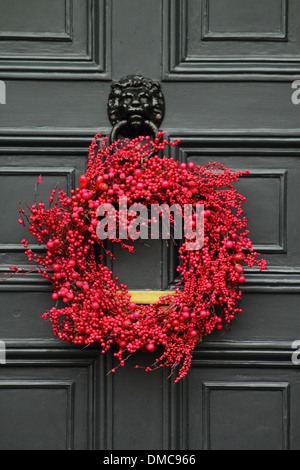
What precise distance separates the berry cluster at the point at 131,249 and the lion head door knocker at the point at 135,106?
0.06 m

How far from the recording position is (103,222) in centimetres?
99

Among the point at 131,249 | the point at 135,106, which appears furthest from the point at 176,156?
the point at 131,249

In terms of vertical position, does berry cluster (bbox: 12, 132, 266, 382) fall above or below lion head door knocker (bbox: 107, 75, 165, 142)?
below

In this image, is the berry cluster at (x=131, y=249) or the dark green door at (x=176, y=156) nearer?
the berry cluster at (x=131, y=249)

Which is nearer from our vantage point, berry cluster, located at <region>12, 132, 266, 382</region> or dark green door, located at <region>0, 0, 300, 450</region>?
berry cluster, located at <region>12, 132, 266, 382</region>

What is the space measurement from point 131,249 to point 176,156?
26 centimetres

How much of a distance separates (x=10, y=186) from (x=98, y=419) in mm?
608

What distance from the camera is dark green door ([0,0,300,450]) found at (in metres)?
1.08

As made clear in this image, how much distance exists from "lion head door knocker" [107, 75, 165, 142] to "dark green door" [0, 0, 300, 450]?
0.12 ft

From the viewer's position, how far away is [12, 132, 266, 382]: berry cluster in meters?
0.97

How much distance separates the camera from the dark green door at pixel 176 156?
108 cm

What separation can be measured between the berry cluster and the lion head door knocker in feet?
0.18

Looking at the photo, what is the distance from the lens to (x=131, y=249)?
1.02m
